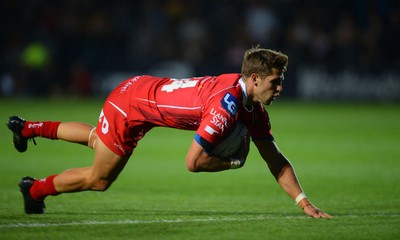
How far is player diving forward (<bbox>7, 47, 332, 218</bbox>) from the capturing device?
6711mm

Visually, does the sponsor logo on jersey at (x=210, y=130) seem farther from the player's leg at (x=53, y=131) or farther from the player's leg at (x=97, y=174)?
the player's leg at (x=53, y=131)

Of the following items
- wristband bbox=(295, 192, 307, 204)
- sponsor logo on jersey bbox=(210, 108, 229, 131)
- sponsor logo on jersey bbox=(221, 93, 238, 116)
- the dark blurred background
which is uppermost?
the dark blurred background

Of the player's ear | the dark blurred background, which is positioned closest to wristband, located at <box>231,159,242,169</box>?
the player's ear

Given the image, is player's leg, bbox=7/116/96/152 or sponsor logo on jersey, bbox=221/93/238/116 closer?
sponsor logo on jersey, bbox=221/93/238/116

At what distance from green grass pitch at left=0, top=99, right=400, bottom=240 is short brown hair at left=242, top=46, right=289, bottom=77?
1.36 m

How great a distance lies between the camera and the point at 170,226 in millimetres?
6953

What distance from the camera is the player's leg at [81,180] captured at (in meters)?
7.24

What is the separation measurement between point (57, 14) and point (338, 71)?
8.96 m

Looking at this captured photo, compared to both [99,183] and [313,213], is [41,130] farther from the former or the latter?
[313,213]

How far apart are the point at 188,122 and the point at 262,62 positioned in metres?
0.85

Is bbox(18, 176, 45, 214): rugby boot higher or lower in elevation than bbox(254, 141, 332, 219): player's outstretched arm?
lower

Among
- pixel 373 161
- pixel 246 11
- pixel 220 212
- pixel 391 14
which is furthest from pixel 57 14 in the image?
pixel 220 212

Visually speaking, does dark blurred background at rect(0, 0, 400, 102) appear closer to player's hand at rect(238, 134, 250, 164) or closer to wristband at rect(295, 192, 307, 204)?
wristband at rect(295, 192, 307, 204)

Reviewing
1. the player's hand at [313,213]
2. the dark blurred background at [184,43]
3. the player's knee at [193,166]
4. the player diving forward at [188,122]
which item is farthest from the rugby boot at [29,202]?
the dark blurred background at [184,43]
